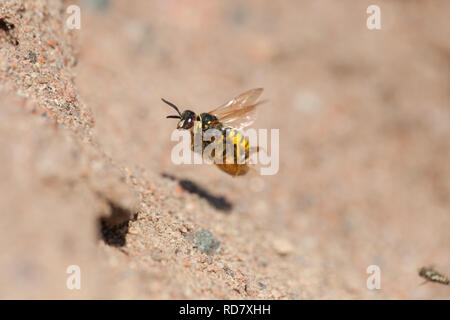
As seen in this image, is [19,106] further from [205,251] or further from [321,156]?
[321,156]

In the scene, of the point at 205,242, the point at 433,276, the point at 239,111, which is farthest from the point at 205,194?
the point at 433,276

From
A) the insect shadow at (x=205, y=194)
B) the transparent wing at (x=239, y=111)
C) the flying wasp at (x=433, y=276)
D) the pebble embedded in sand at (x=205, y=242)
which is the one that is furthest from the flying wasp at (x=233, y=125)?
the flying wasp at (x=433, y=276)

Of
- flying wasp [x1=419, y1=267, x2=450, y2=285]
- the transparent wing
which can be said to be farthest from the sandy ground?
the transparent wing

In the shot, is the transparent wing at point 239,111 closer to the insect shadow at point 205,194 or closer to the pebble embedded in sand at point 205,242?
the insect shadow at point 205,194

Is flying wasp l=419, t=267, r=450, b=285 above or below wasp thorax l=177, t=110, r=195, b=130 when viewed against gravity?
below

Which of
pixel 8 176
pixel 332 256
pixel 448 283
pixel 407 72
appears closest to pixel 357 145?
pixel 407 72

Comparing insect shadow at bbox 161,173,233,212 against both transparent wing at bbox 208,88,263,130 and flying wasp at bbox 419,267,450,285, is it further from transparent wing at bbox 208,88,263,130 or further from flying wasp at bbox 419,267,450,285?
flying wasp at bbox 419,267,450,285
